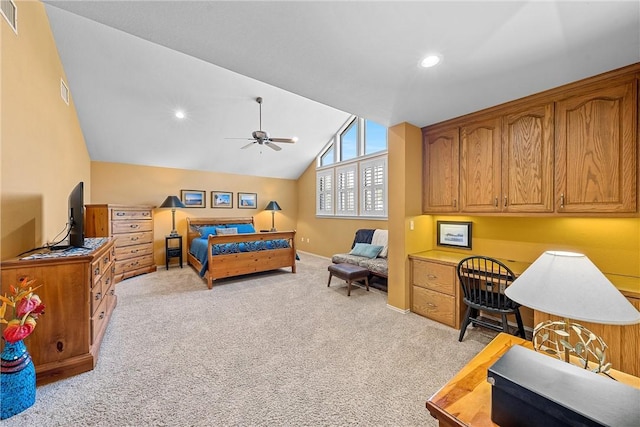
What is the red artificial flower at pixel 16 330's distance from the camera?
5.27 ft

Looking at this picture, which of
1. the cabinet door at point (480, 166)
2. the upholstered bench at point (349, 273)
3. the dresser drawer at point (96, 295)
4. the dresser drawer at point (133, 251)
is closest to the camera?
the dresser drawer at point (96, 295)

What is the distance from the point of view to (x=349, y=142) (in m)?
6.18

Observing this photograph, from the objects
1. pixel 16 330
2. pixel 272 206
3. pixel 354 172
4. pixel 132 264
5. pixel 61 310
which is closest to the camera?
pixel 16 330

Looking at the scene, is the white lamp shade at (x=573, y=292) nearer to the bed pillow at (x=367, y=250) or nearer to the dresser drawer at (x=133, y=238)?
the bed pillow at (x=367, y=250)

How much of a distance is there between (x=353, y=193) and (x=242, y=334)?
4.07 meters

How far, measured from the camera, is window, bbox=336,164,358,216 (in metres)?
5.93

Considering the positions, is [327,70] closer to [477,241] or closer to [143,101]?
[477,241]

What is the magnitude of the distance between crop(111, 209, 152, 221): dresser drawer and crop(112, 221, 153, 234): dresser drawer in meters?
0.08

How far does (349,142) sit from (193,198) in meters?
4.18

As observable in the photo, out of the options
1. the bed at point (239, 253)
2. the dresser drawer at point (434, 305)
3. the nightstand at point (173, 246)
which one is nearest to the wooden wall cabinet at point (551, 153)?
the dresser drawer at point (434, 305)

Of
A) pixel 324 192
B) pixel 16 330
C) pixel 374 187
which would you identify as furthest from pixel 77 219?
pixel 324 192

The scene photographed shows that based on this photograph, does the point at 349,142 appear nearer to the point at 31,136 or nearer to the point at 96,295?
the point at 31,136

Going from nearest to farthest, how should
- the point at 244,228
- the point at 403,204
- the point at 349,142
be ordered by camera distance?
the point at 403,204 < the point at 349,142 < the point at 244,228

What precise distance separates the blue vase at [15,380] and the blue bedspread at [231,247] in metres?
2.66
